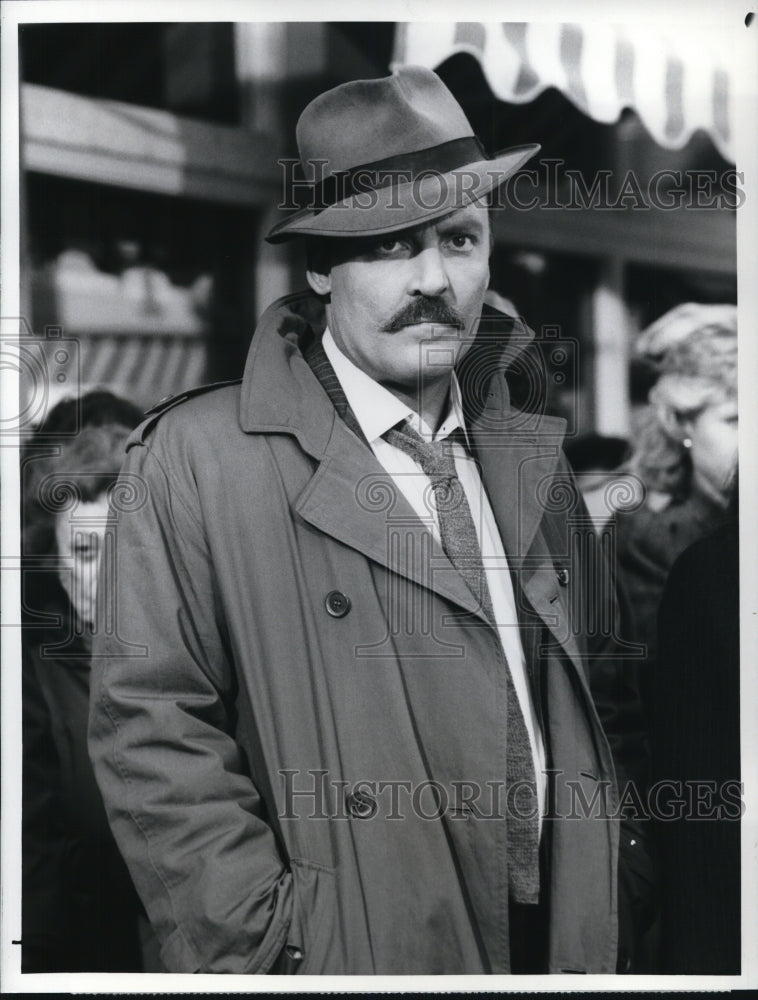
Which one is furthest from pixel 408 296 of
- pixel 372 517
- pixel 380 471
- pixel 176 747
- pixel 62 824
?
pixel 62 824

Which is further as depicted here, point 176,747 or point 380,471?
point 380,471

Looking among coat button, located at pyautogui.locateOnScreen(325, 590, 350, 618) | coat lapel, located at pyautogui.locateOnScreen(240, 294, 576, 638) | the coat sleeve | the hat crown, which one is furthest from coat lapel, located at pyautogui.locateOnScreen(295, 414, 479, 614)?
the hat crown

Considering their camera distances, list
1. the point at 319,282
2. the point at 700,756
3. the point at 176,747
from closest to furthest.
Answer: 1. the point at 176,747
2. the point at 319,282
3. the point at 700,756

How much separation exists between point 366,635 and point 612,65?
1.86 meters

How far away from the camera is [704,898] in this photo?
364 cm

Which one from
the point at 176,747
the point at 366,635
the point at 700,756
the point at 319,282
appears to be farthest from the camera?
the point at 700,756

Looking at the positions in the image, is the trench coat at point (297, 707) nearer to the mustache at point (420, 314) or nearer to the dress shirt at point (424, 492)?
the dress shirt at point (424, 492)

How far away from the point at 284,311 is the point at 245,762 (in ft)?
4.28

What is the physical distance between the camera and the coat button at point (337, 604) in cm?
338

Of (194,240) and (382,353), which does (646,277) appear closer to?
(382,353)

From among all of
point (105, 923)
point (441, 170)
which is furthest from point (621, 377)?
point (105, 923)

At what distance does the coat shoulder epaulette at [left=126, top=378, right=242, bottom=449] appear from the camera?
3.48 m

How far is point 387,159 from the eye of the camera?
11.3 ft

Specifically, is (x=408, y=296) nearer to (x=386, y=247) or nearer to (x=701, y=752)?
(x=386, y=247)
